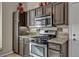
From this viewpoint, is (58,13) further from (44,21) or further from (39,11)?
(39,11)

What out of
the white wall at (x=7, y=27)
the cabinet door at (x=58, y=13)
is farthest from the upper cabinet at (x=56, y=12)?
the white wall at (x=7, y=27)

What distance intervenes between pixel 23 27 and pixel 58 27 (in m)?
1.28

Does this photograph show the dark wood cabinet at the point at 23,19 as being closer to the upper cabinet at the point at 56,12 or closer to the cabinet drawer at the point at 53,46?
the upper cabinet at the point at 56,12

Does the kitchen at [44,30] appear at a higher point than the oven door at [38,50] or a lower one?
higher

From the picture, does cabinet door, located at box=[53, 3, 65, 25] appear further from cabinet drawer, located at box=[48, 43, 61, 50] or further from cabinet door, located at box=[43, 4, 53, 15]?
cabinet drawer, located at box=[48, 43, 61, 50]

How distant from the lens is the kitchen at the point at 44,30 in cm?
201

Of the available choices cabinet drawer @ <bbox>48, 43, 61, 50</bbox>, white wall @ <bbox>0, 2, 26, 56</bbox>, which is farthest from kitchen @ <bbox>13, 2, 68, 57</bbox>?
white wall @ <bbox>0, 2, 26, 56</bbox>

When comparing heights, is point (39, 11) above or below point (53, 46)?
above

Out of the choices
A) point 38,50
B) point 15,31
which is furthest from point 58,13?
point 15,31

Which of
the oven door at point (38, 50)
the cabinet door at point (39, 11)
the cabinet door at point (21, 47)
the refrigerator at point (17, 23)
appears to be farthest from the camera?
the refrigerator at point (17, 23)

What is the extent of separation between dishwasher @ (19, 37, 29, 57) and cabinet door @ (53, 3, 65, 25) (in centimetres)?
96

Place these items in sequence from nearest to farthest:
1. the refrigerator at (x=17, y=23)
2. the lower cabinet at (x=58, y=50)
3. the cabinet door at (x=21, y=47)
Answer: the lower cabinet at (x=58, y=50) → the cabinet door at (x=21, y=47) → the refrigerator at (x=17, y=23)

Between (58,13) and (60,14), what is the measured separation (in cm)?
6

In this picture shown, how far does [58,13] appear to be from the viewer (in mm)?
2189
